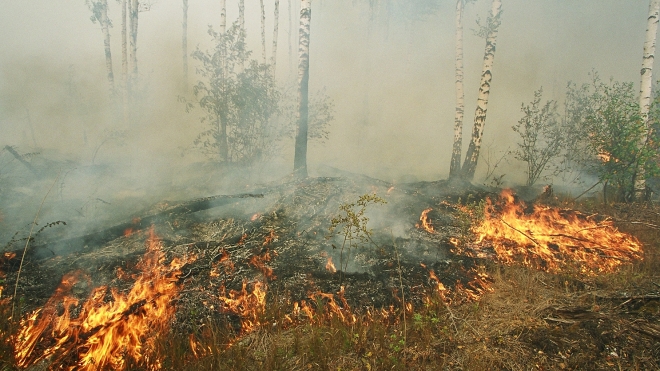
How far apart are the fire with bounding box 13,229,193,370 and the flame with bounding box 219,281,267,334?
29.3 inches

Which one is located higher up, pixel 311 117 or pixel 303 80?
pixel 303 80

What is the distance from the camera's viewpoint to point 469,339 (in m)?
3.43

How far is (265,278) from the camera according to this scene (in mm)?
4711

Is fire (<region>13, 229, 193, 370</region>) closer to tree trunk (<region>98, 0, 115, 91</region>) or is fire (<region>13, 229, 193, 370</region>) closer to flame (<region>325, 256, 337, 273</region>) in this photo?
flame (<region>325, 256, 337, 273</region>)

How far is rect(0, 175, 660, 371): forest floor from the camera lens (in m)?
3.18

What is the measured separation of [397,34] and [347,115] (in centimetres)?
1332

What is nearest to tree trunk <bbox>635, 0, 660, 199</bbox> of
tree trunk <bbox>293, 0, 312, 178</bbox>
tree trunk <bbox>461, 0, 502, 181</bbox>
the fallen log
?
tree trunk <bbox>461, 0, 502, 181</bbox>

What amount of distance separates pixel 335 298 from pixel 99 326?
3084 mm

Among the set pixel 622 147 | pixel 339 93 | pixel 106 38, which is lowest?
pixel 622 147

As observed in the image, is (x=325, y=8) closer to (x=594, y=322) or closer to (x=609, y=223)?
(x=609, y=223)

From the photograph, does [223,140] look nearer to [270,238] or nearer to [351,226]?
[270,238]

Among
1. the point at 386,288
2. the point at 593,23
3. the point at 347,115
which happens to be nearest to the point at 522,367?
the point at 386,288

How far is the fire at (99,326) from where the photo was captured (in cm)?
333

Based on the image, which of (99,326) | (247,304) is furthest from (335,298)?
(99,326)
